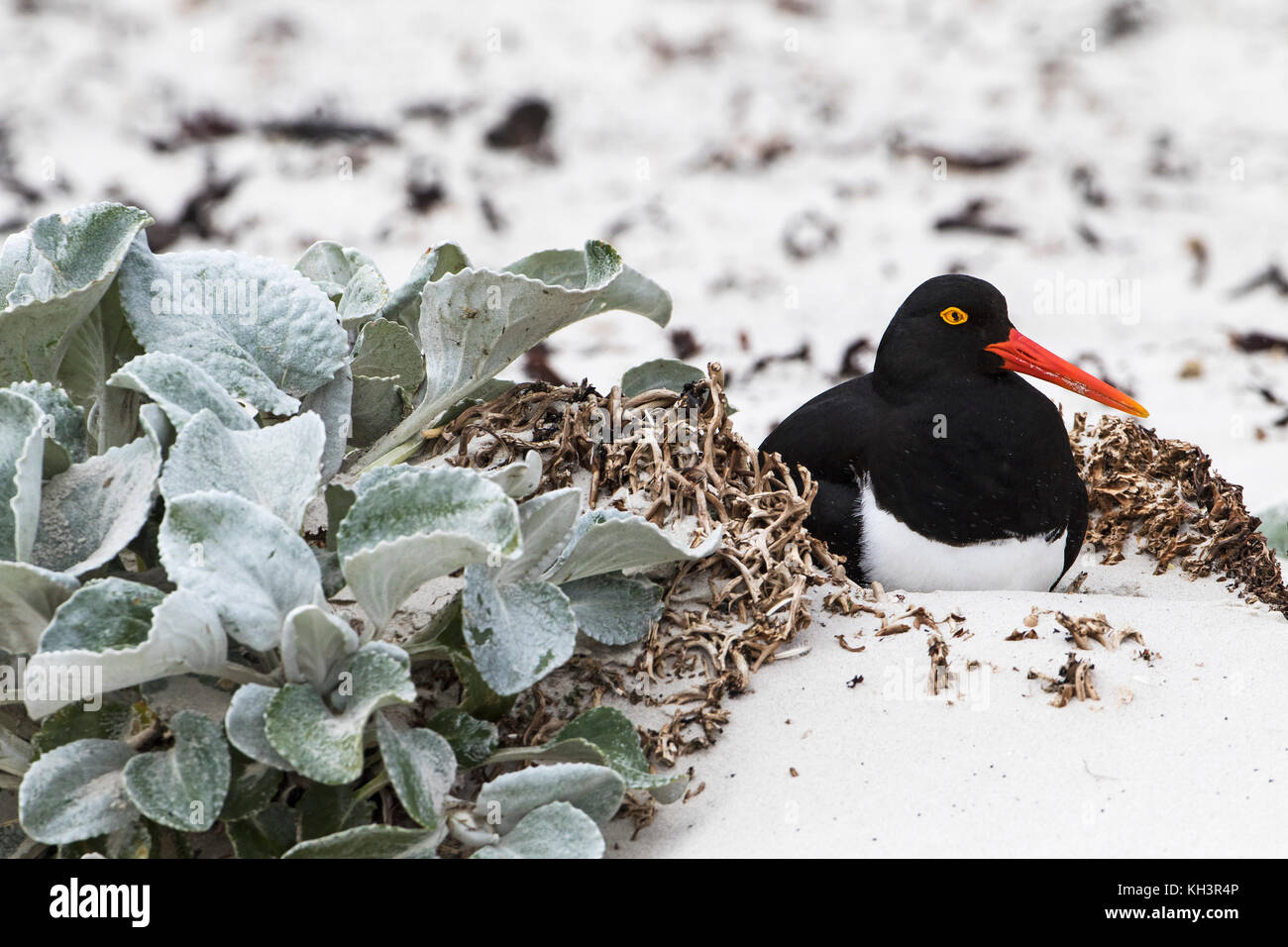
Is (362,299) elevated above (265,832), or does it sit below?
above

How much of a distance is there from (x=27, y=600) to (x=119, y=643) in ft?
0.47

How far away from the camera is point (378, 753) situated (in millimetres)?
1636

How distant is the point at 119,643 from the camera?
1.38m

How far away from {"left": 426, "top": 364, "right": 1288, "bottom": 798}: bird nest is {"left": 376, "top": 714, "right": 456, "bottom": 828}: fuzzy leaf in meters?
0.19

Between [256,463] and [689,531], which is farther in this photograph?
[689,531]

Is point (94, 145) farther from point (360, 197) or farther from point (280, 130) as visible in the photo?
point (360, 197)

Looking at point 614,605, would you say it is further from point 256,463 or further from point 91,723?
point 91,723

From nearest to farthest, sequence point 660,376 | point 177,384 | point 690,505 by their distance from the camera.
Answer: point 177,384
point 690,505
point 660,376

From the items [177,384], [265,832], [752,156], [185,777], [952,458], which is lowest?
[265,832]

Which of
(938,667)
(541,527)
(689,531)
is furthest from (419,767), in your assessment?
(938,667)

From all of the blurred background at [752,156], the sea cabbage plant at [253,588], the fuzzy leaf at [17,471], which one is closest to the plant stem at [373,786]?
the sea cabbage plant at [253,588]

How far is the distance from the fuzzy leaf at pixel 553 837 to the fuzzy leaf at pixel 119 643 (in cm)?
37

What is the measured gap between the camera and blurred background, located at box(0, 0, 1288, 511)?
428 centimetres
